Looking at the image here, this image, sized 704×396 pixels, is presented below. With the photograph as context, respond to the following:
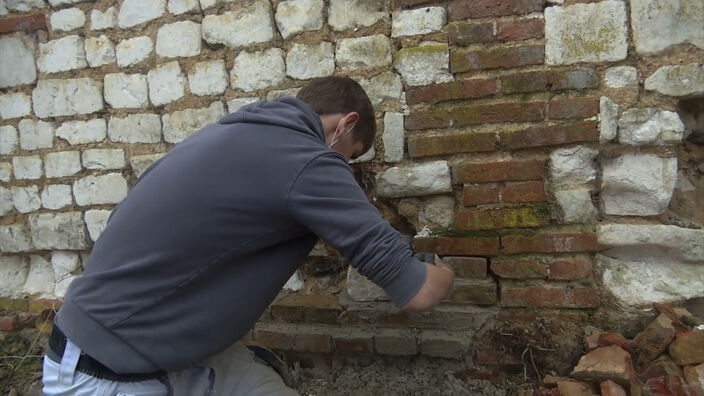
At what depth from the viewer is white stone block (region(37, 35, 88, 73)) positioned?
2.77 m

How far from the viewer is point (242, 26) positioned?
2.47m

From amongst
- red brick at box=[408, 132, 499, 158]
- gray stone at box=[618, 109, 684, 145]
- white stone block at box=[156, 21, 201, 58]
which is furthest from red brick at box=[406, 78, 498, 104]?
white stone block at box=[156, 21, 201, 58]

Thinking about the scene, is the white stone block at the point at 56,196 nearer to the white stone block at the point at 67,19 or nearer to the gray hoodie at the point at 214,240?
the white stone block at the point at 67,19

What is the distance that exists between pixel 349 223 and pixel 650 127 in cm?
135

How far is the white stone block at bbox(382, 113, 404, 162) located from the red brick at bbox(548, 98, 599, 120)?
63 centimetres

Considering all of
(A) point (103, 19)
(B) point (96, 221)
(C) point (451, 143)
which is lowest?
(B) point (96, 221)

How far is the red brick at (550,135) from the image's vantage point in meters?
2.02

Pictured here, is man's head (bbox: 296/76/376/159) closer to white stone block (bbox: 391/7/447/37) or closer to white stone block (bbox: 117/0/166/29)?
white stone block (bbox: 391/7/447/37)

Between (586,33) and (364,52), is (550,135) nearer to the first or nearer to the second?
(586,33)

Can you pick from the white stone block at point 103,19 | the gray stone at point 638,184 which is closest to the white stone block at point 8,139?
the white stone block at point 103,19

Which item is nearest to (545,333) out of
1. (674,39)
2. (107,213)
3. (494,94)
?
(494,94)

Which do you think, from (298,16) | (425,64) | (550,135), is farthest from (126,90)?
(550,135)

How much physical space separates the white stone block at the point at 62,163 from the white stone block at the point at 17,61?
1.51 feet

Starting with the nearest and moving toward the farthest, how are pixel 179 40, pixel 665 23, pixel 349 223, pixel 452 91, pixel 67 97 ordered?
pixel 349 223 → pixel 665 23 → pixel 452 91 → pixel 179 40 → pixel 67 97
